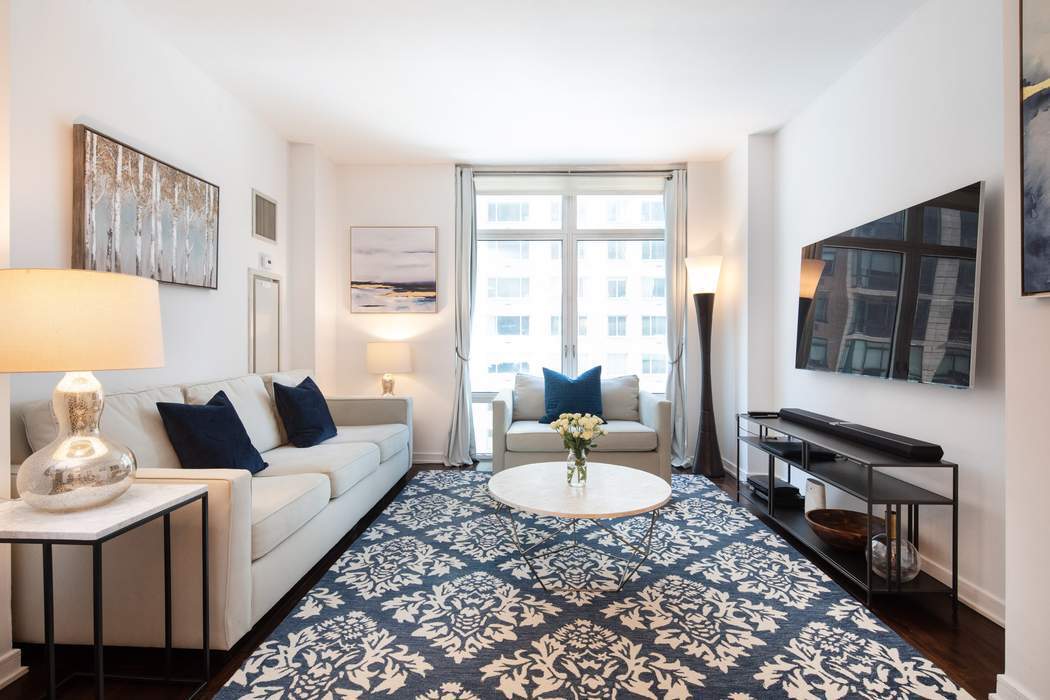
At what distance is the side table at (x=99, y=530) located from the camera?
1.34m

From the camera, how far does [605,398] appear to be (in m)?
4.38

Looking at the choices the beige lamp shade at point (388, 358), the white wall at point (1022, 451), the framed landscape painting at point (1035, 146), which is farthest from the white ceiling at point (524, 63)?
the beige lamp shade at point (388, 358)

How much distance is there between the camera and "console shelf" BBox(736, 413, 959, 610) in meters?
2.16

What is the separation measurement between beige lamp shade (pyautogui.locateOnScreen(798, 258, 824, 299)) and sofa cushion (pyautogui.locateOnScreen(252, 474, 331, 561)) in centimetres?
316

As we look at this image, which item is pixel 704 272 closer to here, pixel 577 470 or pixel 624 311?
pixel 624 311

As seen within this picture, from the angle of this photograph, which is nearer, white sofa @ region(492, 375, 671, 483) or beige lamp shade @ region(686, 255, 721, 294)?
white sofa @ region(492, 375, 671, 483)

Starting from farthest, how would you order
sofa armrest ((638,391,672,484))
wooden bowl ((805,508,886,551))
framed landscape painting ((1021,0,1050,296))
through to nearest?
1. sofa armrest ((638,391,672,484))
2. wooden bowl ((805,508,886,551))
3. framed landscape painting ((1021,0,1050,296))

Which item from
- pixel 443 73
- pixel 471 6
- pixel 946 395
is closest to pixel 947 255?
pixel 946 395

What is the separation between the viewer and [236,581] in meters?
1.82

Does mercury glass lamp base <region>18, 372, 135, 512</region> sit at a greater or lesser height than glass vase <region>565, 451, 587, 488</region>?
greater

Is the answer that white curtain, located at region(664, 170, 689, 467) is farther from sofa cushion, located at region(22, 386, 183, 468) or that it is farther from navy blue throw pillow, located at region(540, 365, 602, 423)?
A: sofa cushion, located at region(22, 386, 183, 468)

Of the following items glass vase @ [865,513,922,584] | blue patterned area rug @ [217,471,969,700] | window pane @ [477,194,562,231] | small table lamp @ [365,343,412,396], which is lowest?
blue patterned area rug @ [217,471,969,700]

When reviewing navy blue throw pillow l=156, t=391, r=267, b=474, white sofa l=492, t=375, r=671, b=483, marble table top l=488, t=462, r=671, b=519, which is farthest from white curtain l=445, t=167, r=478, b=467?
navy blue throw pillow l=156, t=391, r=267, b=474

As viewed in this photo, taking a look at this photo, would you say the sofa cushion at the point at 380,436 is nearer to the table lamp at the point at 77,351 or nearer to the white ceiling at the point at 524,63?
the table lamp at the point at 77,351
